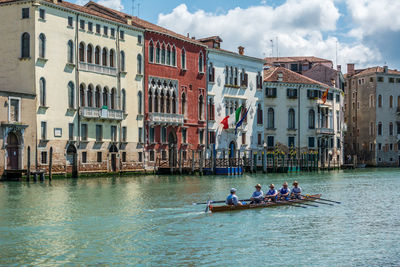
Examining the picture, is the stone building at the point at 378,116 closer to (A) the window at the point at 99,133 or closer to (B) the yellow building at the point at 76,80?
(B) the yellow building at the point at 76,80

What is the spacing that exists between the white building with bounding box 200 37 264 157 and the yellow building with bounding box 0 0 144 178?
1056cm

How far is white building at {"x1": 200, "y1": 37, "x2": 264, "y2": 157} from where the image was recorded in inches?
2482

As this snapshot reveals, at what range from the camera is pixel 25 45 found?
148ft

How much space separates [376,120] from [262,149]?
2833cm

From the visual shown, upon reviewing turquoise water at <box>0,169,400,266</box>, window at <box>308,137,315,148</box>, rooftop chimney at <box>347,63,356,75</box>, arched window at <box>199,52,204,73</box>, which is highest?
rooftop chimney at <box>347,63,356,75</box>

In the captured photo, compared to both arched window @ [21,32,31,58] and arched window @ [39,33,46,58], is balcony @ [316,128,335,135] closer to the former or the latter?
arched window @ [39,33,46,58]

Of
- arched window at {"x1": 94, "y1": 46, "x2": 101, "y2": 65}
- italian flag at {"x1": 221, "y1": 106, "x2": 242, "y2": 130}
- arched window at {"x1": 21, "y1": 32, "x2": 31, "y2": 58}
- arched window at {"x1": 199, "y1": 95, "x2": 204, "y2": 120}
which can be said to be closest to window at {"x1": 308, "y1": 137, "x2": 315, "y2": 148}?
italian flag at {"x1": 221, "y1": 106, "x2": 242, "y2": 130}

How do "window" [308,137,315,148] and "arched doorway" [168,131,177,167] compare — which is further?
A: "window" [308,137,315,148]

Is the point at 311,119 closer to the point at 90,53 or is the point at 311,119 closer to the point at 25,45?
Answer: the point at 90,53

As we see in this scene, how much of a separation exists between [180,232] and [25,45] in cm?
2680

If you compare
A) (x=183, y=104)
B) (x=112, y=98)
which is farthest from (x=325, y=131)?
(x=112, y=98)

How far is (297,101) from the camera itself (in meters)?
72.2

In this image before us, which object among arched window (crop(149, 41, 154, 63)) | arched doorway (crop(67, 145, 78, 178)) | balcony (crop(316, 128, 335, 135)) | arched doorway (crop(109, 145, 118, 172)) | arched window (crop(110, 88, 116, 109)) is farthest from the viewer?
balcony (crop(316, 128, 335, 135))

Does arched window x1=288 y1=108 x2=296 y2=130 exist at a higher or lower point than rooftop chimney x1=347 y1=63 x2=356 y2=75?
lower
